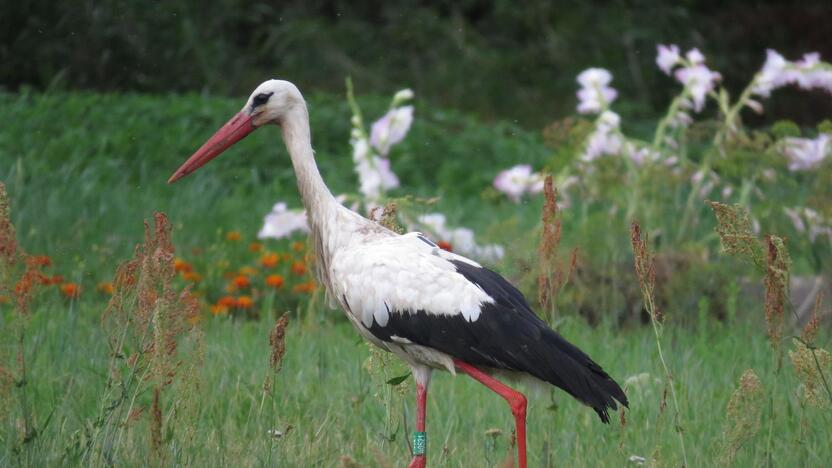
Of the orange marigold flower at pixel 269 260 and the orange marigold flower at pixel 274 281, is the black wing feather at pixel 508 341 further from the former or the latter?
the orange marigold flower at pixel 269 260

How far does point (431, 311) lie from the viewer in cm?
380

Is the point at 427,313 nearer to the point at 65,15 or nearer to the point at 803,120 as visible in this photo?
the point at 65,15

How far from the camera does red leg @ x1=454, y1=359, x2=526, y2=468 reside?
360 cm

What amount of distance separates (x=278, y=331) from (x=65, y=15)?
858 centimetres

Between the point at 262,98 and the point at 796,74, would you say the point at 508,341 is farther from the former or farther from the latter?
the point at 796,74

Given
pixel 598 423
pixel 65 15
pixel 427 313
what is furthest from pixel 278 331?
pixel 65 15

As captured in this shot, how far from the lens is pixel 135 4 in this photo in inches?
467

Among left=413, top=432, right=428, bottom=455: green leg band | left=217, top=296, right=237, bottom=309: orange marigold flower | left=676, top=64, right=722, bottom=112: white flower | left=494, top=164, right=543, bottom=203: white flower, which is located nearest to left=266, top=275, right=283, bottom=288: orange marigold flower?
left=217, top=296, right=237, bottom=309: orange marigold flower

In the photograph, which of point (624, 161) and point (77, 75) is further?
point (77, 75)

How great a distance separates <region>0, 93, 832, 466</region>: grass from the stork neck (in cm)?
48

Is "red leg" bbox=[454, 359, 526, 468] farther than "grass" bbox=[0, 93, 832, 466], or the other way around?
"grass" bbox=[0, 93, 832, 466]

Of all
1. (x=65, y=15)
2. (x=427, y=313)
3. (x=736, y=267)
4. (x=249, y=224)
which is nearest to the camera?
(x=427, y=313)

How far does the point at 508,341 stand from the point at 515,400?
0.16 meters

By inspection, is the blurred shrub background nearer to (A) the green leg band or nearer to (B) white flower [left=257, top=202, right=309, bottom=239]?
(B) white flower [left=257, top=202, right=309, bottom=239]
